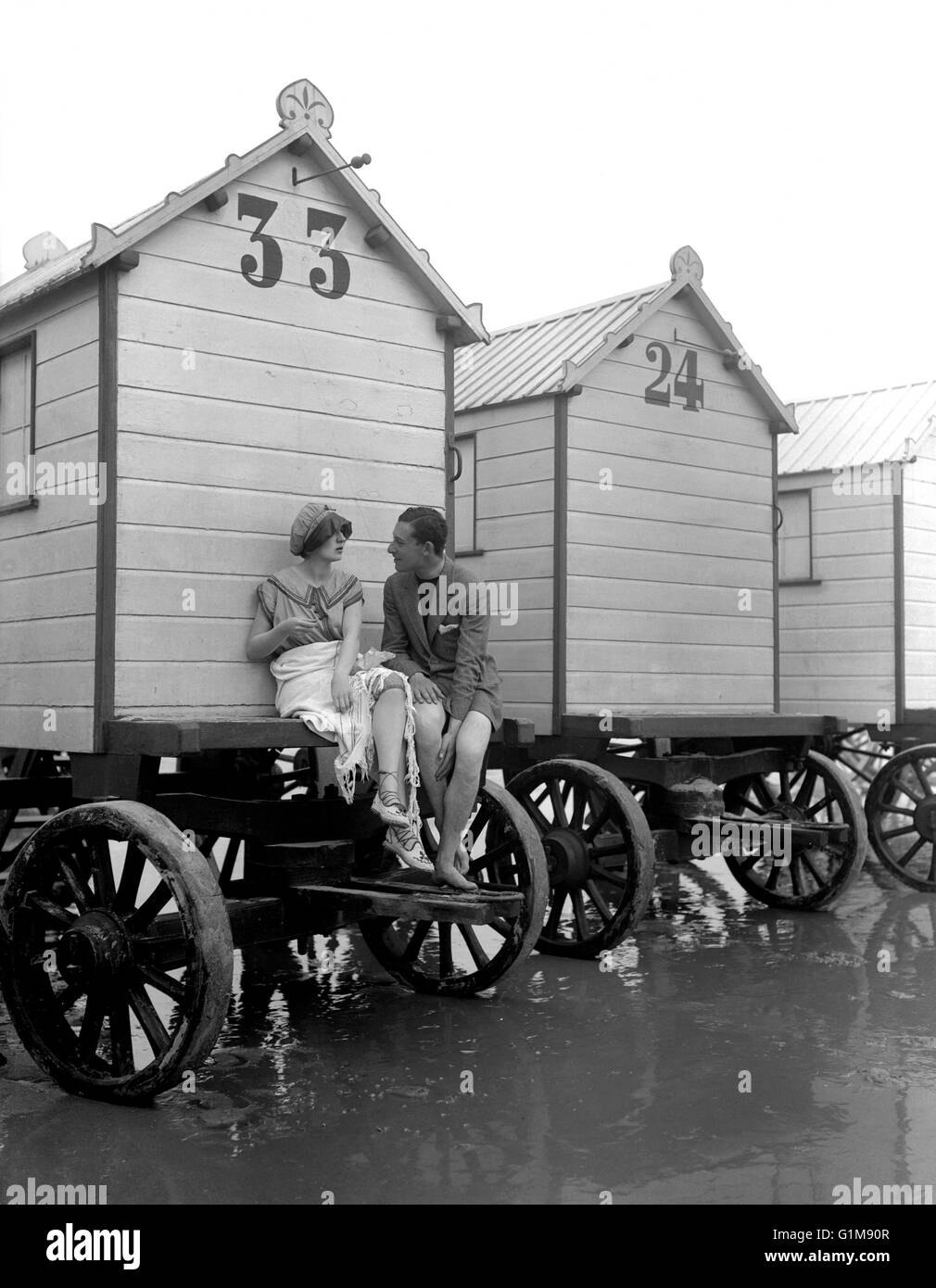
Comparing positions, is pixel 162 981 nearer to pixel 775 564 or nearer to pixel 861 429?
pixel 775 564

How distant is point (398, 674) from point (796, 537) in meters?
6.13

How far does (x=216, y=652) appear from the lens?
224 inches

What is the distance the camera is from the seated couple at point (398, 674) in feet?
18.0

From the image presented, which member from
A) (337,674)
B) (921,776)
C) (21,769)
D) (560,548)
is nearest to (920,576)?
(921,776)

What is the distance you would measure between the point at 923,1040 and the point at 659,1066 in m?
1.24

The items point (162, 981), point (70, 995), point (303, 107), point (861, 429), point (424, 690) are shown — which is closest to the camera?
point (162, 981)

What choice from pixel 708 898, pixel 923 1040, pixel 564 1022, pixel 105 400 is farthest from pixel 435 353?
pixel 708 898

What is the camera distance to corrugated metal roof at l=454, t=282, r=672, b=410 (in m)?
8.26

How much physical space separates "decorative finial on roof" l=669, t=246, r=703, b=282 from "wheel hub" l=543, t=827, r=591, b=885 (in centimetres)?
378

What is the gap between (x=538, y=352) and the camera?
8859 millimetres

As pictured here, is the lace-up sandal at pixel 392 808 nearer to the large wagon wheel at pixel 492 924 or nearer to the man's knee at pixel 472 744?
the man's knee at pixel 472 744

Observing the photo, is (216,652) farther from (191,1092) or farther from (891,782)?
(891,782)

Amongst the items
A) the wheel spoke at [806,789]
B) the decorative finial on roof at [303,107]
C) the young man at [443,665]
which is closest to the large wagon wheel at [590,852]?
the young man at [443,665]

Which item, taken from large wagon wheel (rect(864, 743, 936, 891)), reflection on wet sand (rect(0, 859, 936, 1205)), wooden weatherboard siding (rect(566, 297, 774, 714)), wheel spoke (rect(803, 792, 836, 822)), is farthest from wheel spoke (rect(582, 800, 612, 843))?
large wagon wheel (rect(864, 743, 936, 891))
